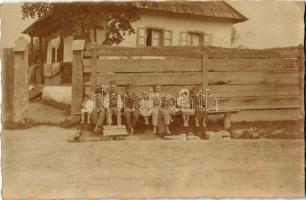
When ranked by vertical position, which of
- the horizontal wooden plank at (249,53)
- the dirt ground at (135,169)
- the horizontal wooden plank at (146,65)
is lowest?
the dirt ground at (135,169)

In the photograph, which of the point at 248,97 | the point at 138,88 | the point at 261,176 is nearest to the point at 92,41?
the point at 138,88

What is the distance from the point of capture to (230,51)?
7.42m

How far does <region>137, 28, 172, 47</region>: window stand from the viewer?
7312 millimetres

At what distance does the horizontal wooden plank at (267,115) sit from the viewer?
24.3 feet

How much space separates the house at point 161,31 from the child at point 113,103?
0.56 m

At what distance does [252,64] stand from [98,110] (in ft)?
6.91

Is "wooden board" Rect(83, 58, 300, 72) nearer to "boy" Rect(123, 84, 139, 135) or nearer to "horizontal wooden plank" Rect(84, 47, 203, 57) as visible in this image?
"horizontal wooden plank" Rect(84, 47, 203, 57)

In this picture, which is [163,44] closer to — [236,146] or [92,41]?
[92,41]

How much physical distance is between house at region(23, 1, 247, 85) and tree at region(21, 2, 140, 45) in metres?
0.07

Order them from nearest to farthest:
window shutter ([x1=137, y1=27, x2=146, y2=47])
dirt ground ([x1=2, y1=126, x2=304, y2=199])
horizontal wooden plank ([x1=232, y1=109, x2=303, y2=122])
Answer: dirt ground ([x1=2, y1=126, x2=304, y2=199])
window shutter ([x1=137, y1=27, x2=146, y2=47])
horizontal wooden plank ([x1=232, y1=109, x2=303, y2=122])

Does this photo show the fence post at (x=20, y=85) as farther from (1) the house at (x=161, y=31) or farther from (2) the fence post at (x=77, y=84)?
(2) the fence post at (x=77, y=84)

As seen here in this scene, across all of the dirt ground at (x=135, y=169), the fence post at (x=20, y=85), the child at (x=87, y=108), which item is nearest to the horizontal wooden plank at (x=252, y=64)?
the dirt ground at (x=135, y=169)

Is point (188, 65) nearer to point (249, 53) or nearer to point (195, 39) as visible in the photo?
point (195, 39)

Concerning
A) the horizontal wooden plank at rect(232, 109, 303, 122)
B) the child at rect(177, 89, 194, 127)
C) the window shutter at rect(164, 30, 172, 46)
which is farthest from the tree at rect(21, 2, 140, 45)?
the horizontal wooden plank at rect(232, 109, 303, 122)
